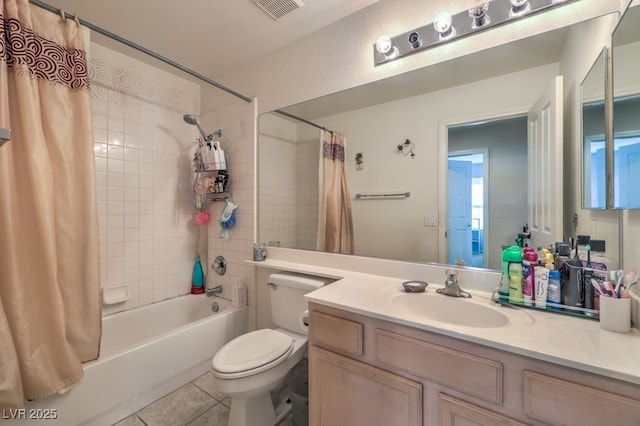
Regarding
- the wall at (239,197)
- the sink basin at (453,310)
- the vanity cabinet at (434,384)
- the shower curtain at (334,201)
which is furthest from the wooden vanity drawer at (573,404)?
the wall at (239,197)

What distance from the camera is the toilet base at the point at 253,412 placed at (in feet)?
4.39

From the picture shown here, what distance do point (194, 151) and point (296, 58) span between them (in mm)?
1304

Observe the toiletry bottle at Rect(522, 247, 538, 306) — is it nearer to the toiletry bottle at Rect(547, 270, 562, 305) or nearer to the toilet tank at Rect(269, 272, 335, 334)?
the toiletry bottle at Rect(547, 270, 562, 305)

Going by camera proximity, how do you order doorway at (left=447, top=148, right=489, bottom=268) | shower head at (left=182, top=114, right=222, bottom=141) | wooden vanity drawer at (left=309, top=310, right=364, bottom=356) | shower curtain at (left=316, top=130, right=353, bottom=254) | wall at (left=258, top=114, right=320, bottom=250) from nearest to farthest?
wooden vanity drawer at (left=309, top=310, right=364, bottom=356), doorway at (left=447, top=148, right=489, bottom=268), shower curtain at (left=316, top=130, right=353, bottom=254), wall at (left=258, top=114, right=320, bottom=250), shower head at (left=182, top=114, right=222, bottom=141)

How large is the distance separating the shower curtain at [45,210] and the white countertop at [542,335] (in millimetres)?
1260

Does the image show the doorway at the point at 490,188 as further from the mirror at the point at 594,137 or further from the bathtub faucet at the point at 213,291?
the bathtub faucet at the point at 213,291

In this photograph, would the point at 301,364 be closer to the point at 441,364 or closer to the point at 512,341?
the point at 441,364

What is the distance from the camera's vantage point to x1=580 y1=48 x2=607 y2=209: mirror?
37.8 inches

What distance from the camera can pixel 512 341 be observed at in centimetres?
77

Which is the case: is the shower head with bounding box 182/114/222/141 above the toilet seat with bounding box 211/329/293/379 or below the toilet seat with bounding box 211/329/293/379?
above

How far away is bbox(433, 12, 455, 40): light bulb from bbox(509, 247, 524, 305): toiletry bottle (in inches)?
43.3

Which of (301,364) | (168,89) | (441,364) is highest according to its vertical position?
(168,89)

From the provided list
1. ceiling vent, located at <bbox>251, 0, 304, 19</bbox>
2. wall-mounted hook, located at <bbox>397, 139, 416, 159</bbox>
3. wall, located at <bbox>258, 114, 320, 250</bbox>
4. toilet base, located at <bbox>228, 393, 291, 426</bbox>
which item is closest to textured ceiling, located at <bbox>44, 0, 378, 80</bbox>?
ceiling vent, located at <bbox>251, 0, 304, 19</bbox>

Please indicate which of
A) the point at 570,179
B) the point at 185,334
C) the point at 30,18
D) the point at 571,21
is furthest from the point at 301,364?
the point at 30,18
